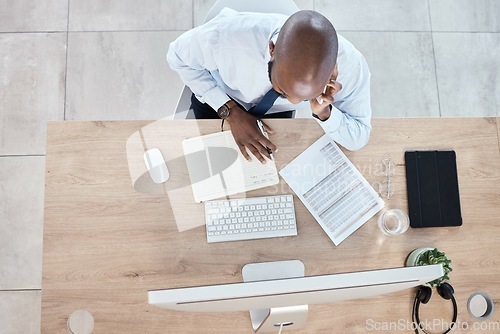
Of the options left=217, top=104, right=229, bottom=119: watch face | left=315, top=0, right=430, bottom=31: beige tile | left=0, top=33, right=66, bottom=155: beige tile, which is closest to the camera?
left=217, top=104, right=229, bottom=119: watch face

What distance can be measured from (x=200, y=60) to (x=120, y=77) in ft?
3.03

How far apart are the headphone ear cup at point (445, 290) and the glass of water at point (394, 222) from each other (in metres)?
0.20

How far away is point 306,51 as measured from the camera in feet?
3.92

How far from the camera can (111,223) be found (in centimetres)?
149

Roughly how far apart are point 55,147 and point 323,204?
0.85 meters

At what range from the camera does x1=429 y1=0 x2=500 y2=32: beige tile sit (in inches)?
Answer: 103

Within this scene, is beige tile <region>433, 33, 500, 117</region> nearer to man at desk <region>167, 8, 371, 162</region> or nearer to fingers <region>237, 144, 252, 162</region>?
man at desk <region>167, 8, 371, 162</region>

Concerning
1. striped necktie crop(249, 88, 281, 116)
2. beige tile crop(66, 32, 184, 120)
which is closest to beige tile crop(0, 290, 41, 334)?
beige tile crop(66, 32, 184, 120)

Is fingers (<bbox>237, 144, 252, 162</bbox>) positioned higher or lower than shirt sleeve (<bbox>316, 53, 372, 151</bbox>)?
lower

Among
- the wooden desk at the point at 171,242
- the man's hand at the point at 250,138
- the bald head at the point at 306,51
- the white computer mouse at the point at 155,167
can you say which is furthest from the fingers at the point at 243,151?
the bald head at the point at 306,51

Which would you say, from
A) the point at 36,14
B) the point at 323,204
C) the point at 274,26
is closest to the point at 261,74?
the point at 274,26

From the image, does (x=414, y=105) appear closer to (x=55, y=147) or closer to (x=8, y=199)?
(x=55, y=147)

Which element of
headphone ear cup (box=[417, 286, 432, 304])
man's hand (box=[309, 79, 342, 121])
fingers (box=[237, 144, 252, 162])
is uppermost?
man's hand (box=[309, 79, 342, 121])

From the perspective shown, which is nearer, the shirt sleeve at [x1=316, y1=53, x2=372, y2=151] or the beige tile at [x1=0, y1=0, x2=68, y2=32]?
the shirt sleeve at [x1=316, y1=53, x2=372, y2=151]
